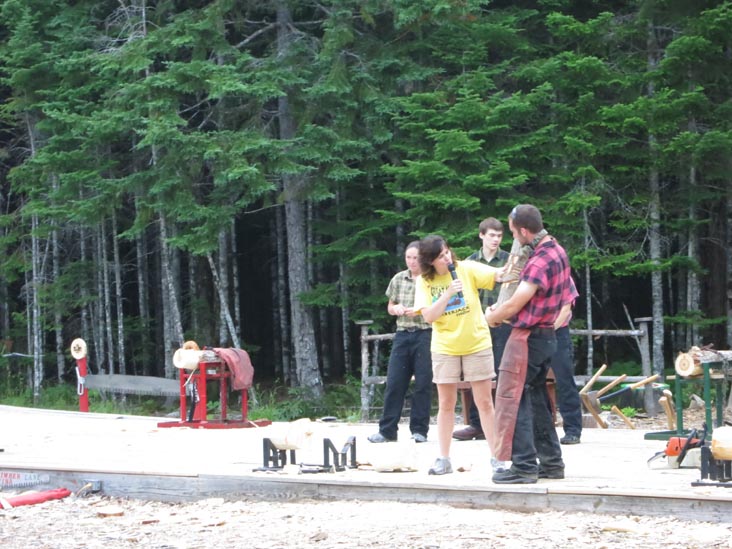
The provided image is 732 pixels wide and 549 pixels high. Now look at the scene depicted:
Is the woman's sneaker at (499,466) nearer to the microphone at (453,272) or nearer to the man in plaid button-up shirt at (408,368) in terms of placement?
the microphone at (453,272)

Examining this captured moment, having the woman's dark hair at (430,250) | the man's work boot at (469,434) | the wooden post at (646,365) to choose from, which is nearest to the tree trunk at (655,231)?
the wooden post at (646,365)

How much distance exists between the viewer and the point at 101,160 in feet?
60.6

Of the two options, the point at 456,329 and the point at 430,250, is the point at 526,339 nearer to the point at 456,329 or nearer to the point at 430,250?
the point at 456,329

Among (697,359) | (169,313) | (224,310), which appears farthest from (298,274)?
(697,359)

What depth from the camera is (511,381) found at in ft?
18.9

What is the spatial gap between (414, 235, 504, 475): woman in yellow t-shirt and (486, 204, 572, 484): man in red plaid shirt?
38 cm

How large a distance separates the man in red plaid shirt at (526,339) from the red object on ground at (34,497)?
294 centimetres

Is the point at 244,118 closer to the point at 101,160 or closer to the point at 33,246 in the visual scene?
the point at 101,160

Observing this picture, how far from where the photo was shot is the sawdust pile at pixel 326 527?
5023mm

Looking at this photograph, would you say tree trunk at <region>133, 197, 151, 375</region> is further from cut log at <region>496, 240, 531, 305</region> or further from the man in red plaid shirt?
the man in red plaid shirt

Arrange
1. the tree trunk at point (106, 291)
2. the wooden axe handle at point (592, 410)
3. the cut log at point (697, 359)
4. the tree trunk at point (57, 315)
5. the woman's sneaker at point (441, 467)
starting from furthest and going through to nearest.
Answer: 1. the tree trunk at point (57, 315)
2. the tree trunk at point (106, 291)
3. the wooden axe handle at point (592, 410)
4. the cut log at point (697, 359)
5. the woman's sneaker at point (441, 467)

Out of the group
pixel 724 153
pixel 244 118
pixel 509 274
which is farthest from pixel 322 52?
pixel 509 274

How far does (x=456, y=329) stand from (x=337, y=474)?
114 centimetres

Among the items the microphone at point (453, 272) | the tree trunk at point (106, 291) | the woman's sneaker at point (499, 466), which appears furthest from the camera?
the tree trunk at point (106, 291)
